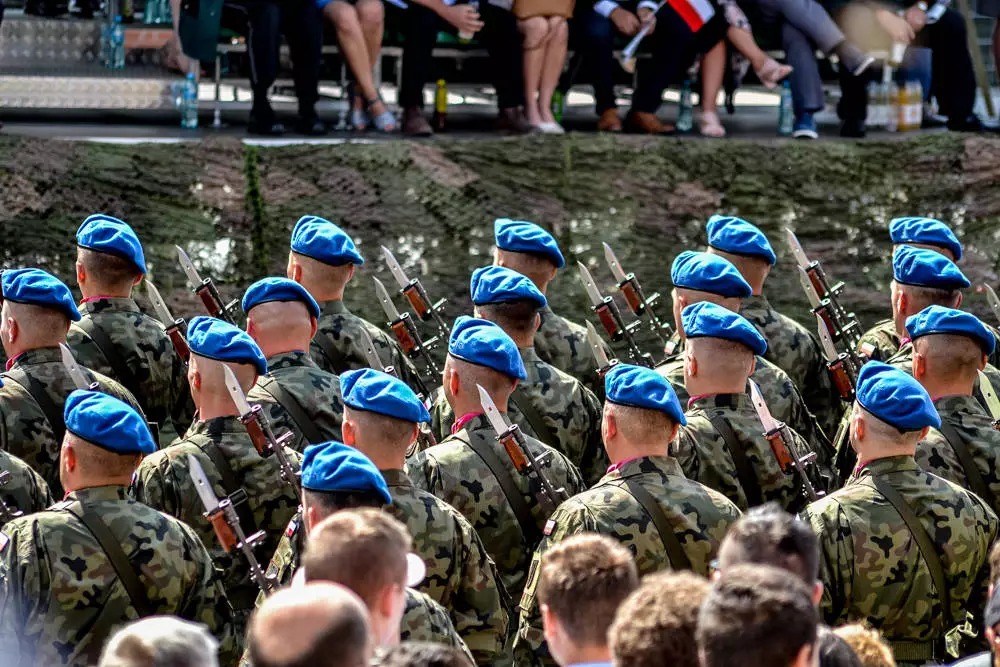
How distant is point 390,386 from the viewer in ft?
15.8

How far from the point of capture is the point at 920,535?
488 cm

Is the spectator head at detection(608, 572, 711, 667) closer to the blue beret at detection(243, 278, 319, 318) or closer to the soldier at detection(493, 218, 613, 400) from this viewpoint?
the blue beret at detection(243, 278, 319, 318)

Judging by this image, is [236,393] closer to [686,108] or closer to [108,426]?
[108,426]

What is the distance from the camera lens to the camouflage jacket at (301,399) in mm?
5688

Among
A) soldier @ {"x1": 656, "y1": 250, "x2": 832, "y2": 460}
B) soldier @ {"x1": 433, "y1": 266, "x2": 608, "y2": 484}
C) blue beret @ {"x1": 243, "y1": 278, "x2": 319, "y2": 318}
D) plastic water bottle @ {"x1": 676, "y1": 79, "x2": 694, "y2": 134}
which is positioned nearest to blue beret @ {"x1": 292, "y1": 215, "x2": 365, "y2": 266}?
soldier @ {"x1": 433, "y1": 266, "x2": 608, "y2": 484}

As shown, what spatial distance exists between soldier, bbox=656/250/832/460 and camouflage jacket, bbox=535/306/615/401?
0.35 meters

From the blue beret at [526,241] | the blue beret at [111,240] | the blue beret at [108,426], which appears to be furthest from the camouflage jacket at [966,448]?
the blue beret at [111,240]

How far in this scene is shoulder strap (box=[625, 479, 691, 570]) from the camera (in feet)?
15.8

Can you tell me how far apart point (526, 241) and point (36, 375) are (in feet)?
7.39

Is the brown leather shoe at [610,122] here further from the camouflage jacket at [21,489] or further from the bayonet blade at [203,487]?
the bayonet blade at [203,487]

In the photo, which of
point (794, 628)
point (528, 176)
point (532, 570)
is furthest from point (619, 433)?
point (528, 176)

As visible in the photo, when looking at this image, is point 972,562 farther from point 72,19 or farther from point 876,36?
point 72,19

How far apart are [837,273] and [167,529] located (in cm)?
637

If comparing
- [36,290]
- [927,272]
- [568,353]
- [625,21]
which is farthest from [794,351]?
[625,21]
